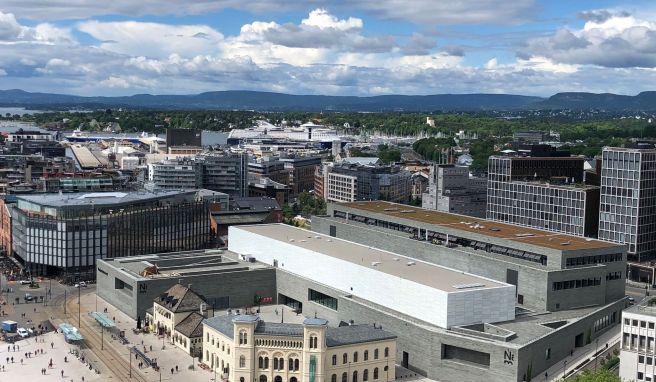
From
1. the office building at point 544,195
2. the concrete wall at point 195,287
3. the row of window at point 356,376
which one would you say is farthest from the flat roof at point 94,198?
the row of window at point 356,376

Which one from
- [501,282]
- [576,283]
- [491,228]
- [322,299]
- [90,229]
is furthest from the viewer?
[90,229]

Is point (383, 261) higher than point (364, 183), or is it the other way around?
point (364, 183)

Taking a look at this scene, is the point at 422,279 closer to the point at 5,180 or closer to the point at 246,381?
the point at 246,381

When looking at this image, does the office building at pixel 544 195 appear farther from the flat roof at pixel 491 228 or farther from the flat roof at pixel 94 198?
the flat roof at pixel 94 198

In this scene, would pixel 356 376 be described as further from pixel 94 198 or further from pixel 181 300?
pixel 94 198

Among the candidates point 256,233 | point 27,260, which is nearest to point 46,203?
point 27,260

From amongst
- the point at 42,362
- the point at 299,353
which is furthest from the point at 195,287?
the point at 299,353

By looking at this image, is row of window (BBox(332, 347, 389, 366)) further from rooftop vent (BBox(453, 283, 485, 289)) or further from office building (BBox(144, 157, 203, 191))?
office building (BBox(144, 157, 203, 191))
